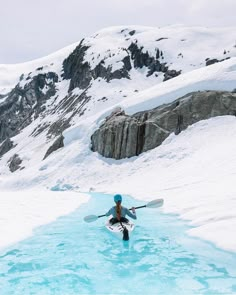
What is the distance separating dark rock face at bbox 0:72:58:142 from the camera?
137812 mm

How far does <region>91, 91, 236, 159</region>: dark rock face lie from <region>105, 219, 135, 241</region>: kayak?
112 feet

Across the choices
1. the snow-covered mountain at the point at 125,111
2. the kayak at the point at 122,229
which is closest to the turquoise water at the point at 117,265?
the kayak at the point at 122,229

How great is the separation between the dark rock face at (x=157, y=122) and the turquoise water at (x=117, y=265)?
33.8 metres

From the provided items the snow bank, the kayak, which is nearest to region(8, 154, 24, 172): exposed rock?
the snow bank

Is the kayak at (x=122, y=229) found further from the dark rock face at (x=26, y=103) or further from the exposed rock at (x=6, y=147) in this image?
the dark rock face at (x=26, y=103)

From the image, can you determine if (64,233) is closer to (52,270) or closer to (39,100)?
(52,270)

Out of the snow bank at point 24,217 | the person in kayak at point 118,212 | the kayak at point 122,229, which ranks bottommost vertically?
the snow bank at point 24,217

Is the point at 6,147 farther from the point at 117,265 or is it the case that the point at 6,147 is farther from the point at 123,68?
the point at 117,265

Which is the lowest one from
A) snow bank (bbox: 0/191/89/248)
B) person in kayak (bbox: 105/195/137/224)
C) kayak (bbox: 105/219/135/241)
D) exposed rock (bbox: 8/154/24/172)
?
exposed rock (bbox: 8/154/24/172)

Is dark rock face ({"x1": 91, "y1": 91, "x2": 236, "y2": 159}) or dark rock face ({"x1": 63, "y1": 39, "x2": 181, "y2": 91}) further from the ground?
dark rock face ({"x1": 63, "y1": 39, "x2": 181, "y2": 91})

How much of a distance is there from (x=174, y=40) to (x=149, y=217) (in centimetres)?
11404

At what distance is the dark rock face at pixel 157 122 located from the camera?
47656mm

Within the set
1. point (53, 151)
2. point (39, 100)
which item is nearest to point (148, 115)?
point (53, 151)

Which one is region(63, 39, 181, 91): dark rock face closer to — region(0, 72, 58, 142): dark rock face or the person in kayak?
region(0, 72, 58, 142): dark rock face
